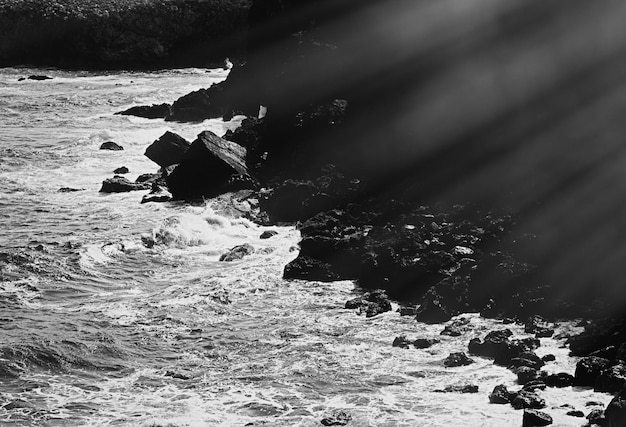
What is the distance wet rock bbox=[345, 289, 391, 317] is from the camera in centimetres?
2953

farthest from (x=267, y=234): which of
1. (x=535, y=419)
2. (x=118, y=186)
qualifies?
(x=535, y=419)

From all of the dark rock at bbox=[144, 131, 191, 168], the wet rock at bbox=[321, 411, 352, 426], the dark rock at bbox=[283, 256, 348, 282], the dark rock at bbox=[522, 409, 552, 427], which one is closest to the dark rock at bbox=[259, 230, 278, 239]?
the dark rock at bbox=[283, 256, 348, 282]

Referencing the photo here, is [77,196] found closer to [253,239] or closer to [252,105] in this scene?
[253,239]

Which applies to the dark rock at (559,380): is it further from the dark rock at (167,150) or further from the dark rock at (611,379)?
the dark rock at (167,150)

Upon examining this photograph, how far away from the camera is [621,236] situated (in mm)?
32406

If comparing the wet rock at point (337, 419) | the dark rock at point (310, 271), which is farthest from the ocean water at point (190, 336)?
the dark rock at point (310, 271)

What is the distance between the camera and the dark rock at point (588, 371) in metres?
23.5

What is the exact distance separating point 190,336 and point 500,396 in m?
9.75

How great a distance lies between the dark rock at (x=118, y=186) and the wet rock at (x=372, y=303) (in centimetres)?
1761

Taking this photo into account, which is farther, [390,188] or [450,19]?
[450,19]

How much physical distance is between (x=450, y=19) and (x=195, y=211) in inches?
649

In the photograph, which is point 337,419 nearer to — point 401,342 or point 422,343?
point 401,342

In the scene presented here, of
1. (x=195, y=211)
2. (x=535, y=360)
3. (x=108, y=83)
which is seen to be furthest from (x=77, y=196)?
(x=108, y=83)

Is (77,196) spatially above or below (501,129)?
below
